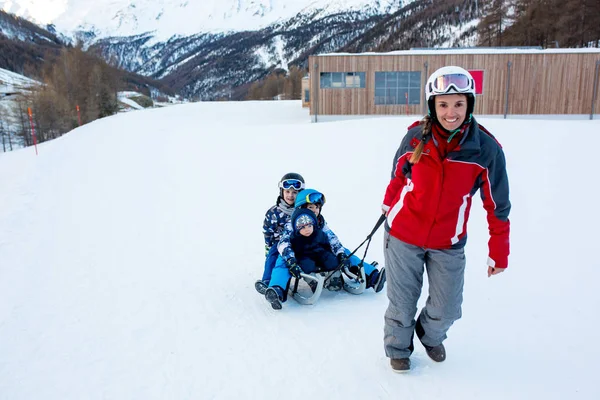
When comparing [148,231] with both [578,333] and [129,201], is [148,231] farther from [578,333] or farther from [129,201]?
[578,333]

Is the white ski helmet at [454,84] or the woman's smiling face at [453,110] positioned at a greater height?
the white ski helmet at [454,84]

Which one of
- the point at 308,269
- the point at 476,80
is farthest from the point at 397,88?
the point at 308,269

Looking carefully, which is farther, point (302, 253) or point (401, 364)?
point (302, 253)

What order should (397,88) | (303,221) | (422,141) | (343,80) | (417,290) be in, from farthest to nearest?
(397,88) → (343,80) → (303,221) → (417,290) → (422,141)

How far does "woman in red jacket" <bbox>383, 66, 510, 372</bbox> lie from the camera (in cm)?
296

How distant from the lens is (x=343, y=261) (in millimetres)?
4855

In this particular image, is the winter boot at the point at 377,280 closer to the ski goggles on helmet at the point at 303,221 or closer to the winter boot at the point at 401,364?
the ski goggles on helmet at the point at 303,221

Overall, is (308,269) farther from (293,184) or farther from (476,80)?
(476,80)

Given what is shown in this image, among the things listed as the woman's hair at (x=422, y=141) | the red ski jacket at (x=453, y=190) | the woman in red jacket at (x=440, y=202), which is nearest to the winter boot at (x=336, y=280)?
the woman in red jacket at (x=440, y=202)

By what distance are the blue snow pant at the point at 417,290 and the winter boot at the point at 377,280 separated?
1.40 metres

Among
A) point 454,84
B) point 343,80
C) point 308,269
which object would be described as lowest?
point 308,269

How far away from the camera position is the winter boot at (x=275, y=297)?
4.59 meters

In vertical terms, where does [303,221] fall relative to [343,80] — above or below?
below

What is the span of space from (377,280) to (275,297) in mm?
1115
